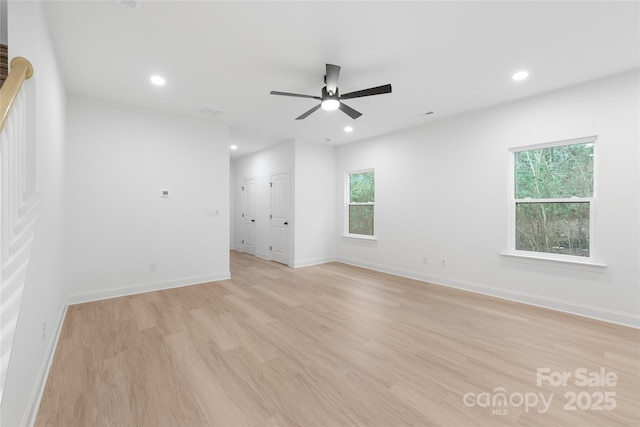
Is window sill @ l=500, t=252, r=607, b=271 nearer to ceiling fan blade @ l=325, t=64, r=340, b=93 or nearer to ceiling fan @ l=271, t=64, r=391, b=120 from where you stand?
ceiling fan @ l=271, t=64, r=391, b=120

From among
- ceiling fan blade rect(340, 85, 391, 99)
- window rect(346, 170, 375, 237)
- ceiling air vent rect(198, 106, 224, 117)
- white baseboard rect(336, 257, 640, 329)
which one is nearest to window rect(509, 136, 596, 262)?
white baseboard rect(336, 257, 640, 329)

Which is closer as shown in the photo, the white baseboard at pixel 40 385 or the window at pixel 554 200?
the white baseboard at pixel 40 385

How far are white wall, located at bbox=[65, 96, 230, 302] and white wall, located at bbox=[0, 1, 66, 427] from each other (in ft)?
3.86

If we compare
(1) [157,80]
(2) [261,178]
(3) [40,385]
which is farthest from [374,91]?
(2) [261,178]

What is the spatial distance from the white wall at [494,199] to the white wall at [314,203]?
1.58ft

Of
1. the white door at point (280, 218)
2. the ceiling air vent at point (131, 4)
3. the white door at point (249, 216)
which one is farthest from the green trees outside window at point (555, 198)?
the white door at point (249, 216)

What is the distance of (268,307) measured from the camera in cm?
355

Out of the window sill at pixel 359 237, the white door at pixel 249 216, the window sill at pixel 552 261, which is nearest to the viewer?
the window sill at pixel 552 261

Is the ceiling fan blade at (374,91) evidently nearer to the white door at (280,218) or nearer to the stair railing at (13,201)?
the stair railing at (13,201)

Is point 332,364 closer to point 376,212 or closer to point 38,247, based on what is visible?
point 38,247

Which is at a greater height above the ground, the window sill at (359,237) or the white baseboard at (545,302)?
the window sill at (359,237)

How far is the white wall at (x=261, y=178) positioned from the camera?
618 cm

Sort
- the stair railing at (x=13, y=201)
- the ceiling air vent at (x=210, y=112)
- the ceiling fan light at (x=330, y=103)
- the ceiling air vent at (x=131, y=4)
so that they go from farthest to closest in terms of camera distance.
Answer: the ceiling air vent at (x=210, y=112) → the ceiling fan light at (x=330, y=103) → the ceiling air vent at (x=131, y=4) → the stair railing at (x=13, y=201)

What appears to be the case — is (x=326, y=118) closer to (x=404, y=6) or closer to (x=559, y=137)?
(x=404, y=6)
